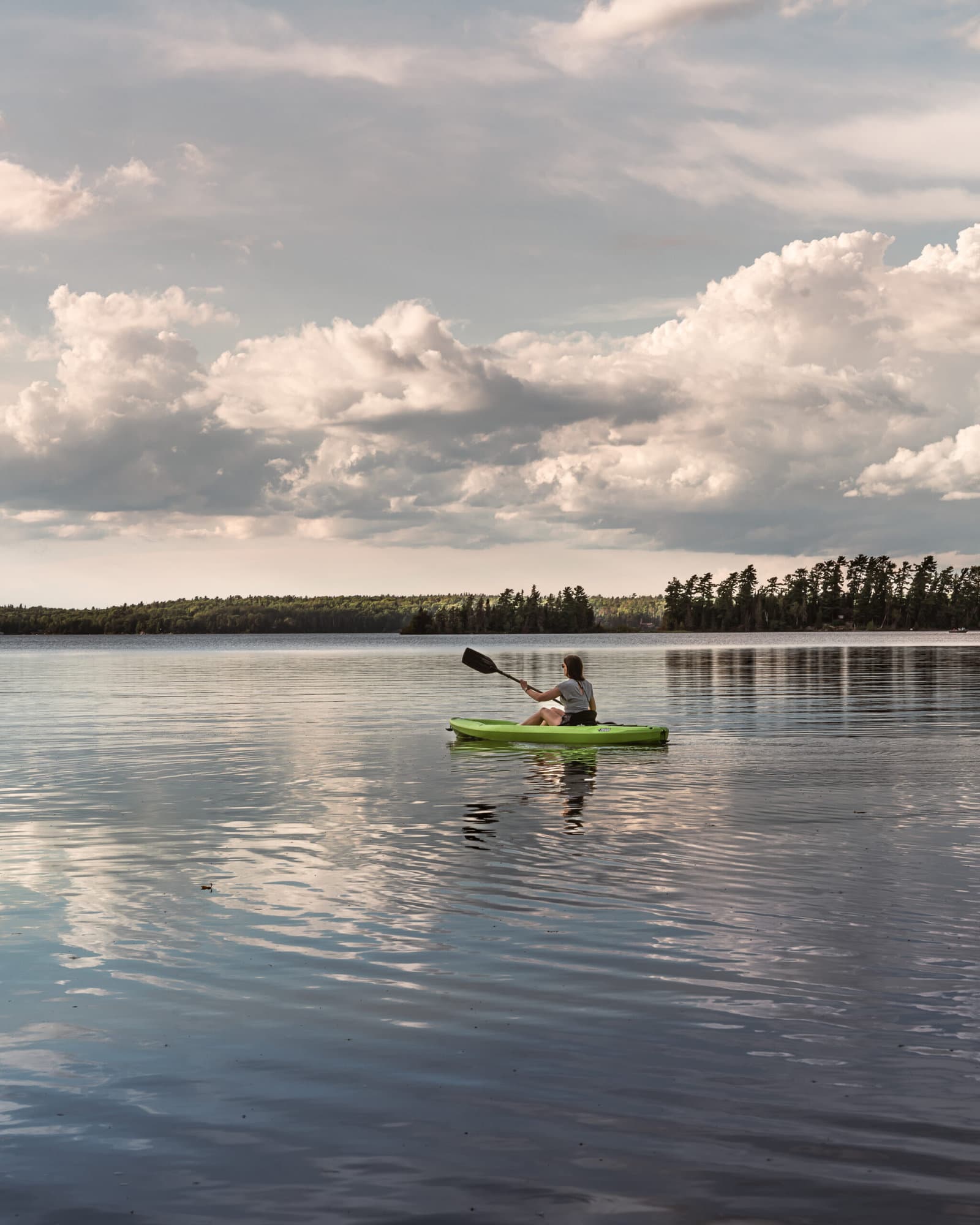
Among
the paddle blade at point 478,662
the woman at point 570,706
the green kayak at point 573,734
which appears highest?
the paddle blade at point 478,662

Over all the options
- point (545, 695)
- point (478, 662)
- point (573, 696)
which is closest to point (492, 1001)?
point (573, 696)

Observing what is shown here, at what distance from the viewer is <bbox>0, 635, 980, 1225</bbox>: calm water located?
6.59m

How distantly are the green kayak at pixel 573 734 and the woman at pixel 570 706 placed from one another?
0.28 meters

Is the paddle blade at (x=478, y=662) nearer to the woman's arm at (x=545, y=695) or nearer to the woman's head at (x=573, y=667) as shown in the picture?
the woman's arm at (x=545, y=695)

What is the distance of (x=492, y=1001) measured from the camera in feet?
31.9

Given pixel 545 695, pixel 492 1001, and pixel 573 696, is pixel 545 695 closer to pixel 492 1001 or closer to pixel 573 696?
pixel 573 696

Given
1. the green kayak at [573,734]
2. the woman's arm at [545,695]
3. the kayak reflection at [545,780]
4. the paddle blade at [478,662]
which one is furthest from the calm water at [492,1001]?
the paddle blade at [478,662]

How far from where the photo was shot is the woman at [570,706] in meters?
30.7

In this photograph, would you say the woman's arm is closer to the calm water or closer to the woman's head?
the woman's head

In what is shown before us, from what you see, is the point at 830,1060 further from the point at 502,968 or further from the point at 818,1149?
the point at 502,968

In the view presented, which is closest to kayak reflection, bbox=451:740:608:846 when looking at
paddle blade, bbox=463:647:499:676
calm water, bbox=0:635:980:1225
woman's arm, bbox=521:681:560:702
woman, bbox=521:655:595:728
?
calm water, bbox=0:635:980:1225

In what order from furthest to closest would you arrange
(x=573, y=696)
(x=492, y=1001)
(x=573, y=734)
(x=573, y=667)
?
(x=573, y=696) → (x=573, y=734) → (x=573, y=667) → (x=492, y=1001)

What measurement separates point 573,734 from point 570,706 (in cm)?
92

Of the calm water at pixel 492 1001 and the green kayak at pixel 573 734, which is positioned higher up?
the green kayak at pixel 573 734
